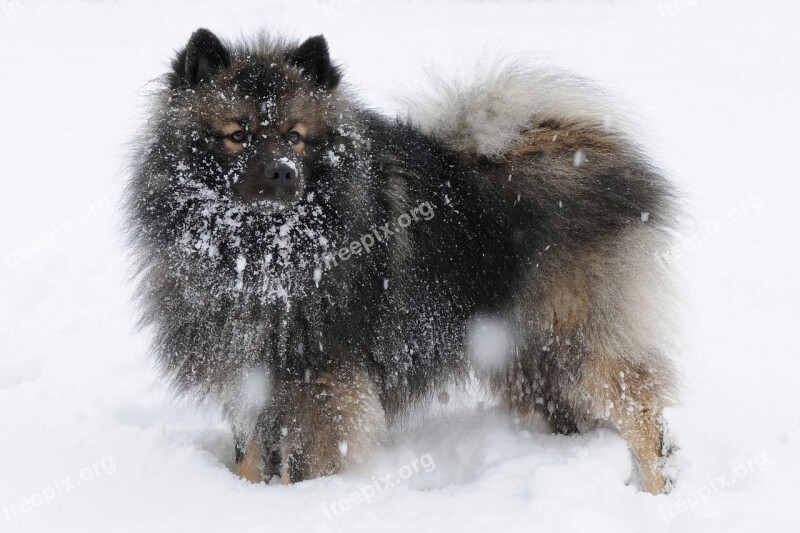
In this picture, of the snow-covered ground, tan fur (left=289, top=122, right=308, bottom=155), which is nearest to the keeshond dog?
tan fur (left=289, top=122, right=308, bottom=155)

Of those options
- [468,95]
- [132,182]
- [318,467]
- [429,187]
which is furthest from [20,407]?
[468,95]

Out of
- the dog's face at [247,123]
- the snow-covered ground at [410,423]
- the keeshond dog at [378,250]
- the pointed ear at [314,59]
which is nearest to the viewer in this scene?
the snow-covered ground at [410,423]

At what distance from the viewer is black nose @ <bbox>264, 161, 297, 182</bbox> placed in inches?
124

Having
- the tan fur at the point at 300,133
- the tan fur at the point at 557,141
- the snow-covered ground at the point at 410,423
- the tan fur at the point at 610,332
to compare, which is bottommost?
the snow-covered ground at the point at 410,423

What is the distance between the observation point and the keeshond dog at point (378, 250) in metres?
3.38

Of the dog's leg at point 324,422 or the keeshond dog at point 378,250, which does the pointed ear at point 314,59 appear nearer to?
the keeshond dog at point 378,250

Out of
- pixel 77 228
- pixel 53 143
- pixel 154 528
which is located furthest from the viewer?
pixel 53 143

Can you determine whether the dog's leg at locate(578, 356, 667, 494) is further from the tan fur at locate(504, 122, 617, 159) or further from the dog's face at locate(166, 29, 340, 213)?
the dog's face at locate(166, 29, 340, 213)

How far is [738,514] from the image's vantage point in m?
3.11

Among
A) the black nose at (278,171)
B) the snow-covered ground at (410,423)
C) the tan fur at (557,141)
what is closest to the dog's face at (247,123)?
the black nose at (278,171)

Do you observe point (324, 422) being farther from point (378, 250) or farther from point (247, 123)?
point (247, 123)

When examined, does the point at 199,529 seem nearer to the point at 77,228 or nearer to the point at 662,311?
the point at 662,311

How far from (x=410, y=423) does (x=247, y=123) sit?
6.88ft

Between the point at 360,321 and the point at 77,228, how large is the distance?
4.54 meters
